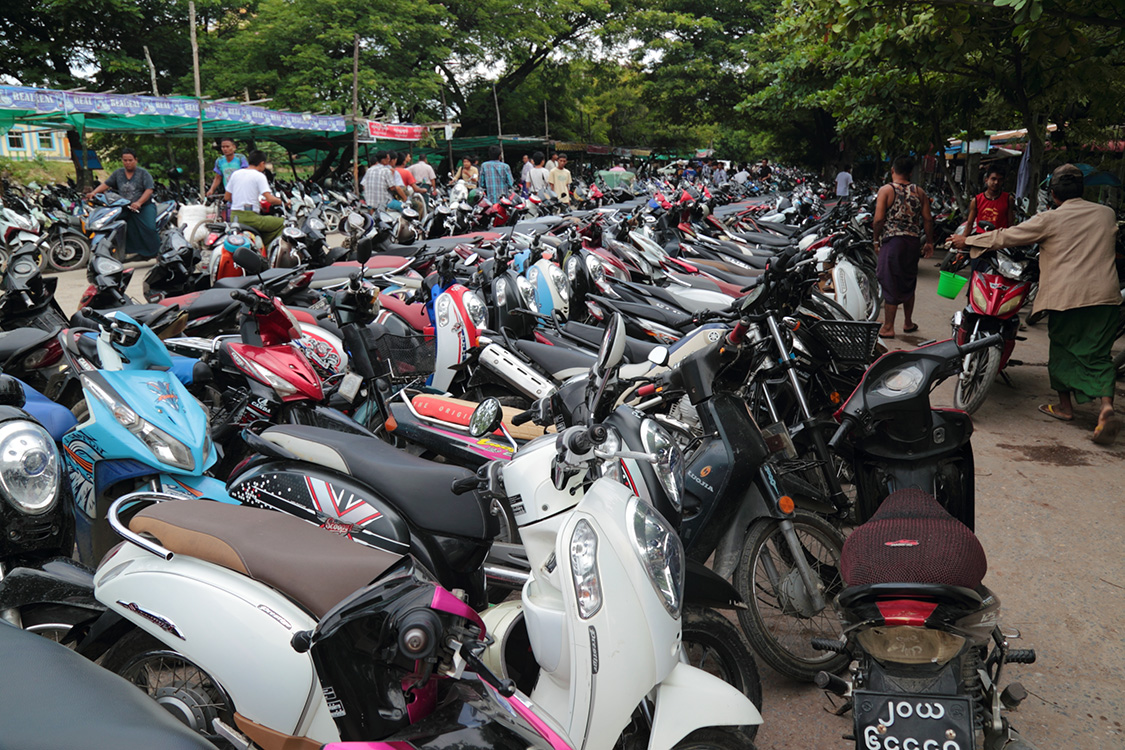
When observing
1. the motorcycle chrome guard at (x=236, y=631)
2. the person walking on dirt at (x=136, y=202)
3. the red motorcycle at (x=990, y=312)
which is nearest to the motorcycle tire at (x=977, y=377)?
the red motorcycle at (x=990, y=312)

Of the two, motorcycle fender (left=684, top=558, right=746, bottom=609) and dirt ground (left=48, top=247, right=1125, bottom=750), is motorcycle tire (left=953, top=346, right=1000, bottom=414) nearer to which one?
dirt ground (left=48, top=247, right=1125, bottom=750)

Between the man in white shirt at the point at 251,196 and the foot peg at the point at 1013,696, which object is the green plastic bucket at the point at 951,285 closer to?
the foot peg at the point at 1013,696

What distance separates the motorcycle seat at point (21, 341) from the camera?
4.37 meters

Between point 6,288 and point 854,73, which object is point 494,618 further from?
point 854,73

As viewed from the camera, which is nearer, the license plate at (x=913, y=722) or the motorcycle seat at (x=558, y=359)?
the license plate at (x=913, y=722)

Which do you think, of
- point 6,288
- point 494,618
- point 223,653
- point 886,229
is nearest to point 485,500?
point 494,618

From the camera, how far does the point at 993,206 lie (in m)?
8.29

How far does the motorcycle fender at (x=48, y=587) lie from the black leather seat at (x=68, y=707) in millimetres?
954

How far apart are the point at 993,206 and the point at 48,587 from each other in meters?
8.72

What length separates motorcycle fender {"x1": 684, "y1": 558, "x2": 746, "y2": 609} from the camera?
237 centimetres

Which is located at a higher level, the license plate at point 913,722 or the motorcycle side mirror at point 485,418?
the motorcycle side mirror at point 485,418

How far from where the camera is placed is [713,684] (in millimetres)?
1976

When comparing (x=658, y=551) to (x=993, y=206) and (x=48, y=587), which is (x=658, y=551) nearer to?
(x=48, y=587)

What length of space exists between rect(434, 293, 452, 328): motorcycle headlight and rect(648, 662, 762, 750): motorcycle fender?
3677mm
